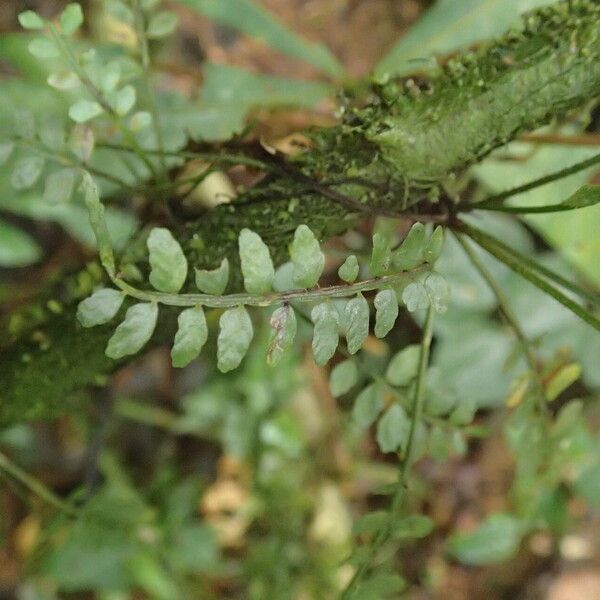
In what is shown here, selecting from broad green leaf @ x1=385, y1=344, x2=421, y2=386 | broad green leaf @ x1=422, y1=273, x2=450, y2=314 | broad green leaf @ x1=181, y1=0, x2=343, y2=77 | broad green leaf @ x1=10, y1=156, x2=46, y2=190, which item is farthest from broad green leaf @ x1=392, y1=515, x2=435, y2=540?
broad green leaf @ x1=181, y1=0, x2=343, y2=77

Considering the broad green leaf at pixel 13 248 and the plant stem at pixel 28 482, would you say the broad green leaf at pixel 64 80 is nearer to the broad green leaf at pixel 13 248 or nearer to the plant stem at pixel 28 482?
the plant stem at pixel 28 482

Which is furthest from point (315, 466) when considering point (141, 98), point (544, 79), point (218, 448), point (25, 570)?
point (544, 79)

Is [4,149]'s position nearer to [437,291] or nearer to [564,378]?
→ [437,291]

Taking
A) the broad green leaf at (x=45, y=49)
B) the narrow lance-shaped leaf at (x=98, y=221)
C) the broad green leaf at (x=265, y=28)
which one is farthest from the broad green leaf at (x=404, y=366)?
the broad green leaf at (x=265, y=28)

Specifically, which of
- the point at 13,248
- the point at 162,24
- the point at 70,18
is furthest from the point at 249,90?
the point at 70,18

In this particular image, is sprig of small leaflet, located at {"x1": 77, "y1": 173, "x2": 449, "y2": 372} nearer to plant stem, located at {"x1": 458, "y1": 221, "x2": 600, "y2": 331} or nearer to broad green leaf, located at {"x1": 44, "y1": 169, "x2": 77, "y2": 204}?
plant stem, located at {"x1": 458, "y1": 221, "x2": 600, "y2": 331}

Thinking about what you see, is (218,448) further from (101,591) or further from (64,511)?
(64,511)
